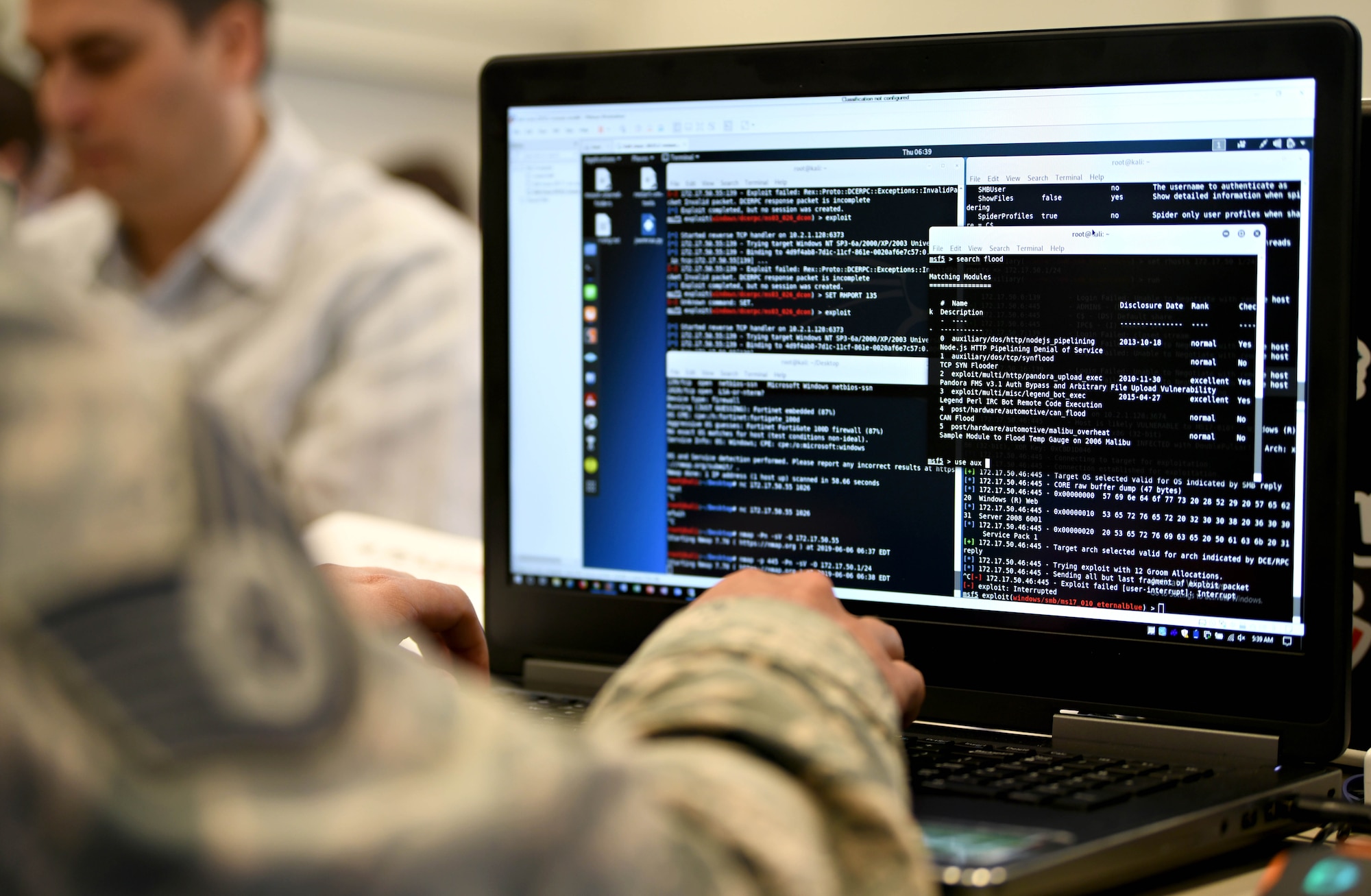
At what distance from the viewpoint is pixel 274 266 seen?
5.52ft

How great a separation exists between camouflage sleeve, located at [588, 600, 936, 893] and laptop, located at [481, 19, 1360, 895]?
0.14 m

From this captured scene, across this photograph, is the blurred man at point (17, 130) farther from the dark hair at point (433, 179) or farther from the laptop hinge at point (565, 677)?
the laptop hinge at point (565, 677)

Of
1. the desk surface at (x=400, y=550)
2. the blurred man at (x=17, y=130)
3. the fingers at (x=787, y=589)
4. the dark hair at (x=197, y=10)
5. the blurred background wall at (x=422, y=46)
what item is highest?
the blurred background wall at (x=422, y=46)

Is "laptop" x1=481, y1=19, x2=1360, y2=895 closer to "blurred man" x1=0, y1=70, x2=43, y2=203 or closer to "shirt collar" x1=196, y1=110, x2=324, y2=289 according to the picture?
"shirt collar" x1=196, y1=110, x2=324, y2=289

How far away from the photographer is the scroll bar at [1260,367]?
23.3 inches

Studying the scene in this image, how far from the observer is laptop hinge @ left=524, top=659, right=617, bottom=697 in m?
0.77

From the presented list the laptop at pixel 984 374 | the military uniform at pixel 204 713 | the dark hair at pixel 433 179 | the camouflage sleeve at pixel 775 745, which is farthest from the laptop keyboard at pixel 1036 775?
the dark hair at pixel 433 179

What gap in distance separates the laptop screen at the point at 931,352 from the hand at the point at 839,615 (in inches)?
5.7

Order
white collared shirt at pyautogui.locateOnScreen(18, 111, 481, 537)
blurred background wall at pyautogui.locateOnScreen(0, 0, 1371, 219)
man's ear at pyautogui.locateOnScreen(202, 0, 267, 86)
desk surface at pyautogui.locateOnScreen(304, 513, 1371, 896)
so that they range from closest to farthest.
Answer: desk surface at pyautogui.locateOnScreen(304, 513, 1371, 896), white collared shirt at pyautogui.locateOnScreen(18, 111, 481, 537), man's ear at pyautogui.locateOnScreen(202, 0, 267, 86), blurred background wall at pyautogui.locateOnScreen(0, 0, 1371, 219)

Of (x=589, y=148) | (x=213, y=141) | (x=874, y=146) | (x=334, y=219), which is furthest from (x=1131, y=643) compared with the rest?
(x=213, y=141)

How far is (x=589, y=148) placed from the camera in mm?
734

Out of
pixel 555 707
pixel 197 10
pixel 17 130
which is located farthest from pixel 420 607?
pixel 17 130

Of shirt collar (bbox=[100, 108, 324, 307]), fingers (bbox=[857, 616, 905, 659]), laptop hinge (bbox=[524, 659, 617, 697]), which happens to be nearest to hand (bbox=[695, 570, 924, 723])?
fingers (bbox=[857, 616, 905, 659])

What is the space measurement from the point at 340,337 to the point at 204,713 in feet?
4.93
